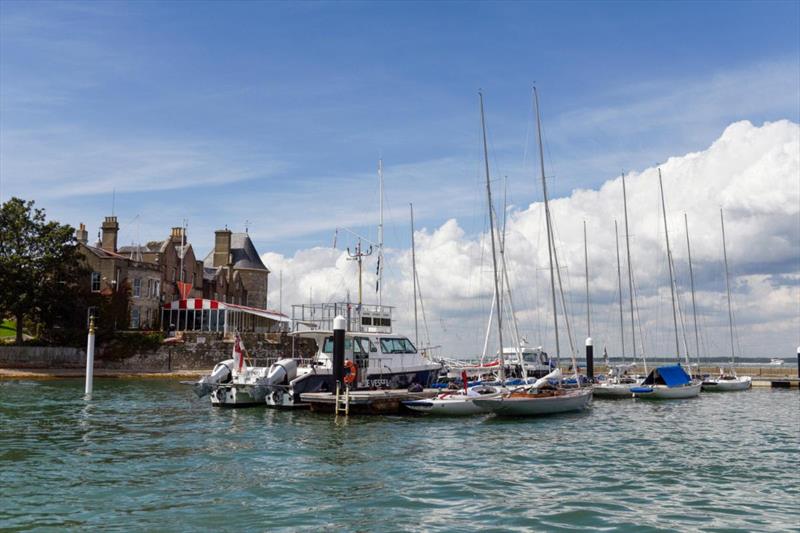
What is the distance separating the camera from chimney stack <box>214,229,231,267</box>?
315ft

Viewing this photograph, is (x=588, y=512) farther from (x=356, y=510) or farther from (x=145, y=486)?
(x=145, y=486)

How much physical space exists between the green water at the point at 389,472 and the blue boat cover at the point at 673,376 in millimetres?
13937

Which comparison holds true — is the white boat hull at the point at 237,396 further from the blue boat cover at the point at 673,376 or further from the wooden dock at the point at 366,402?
the blue boat cover at the point at 673,376

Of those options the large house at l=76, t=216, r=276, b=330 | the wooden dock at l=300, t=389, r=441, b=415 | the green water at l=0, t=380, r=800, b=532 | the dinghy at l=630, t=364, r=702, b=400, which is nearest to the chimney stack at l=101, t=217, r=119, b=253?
the large house at l=76, t=216, r=276, b=330

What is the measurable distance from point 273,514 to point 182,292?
70617mm

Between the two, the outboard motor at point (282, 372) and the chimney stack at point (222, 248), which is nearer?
the outboard motor at point (282, 372)

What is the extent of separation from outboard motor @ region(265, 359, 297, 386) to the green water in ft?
10.3

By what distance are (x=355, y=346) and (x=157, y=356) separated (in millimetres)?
38994

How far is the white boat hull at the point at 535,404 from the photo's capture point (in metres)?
33.6

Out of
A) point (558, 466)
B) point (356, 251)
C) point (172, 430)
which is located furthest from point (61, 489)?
point (356, 251)

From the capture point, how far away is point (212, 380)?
1582 inches

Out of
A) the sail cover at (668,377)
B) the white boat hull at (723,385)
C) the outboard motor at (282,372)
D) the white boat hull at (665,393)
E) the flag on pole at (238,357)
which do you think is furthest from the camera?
the white boat hull at (723,385)

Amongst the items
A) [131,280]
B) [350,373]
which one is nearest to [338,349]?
[350,373]

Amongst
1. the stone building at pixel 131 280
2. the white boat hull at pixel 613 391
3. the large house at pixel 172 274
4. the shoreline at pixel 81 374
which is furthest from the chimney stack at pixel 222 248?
the white boat hull at pixel 613 391
